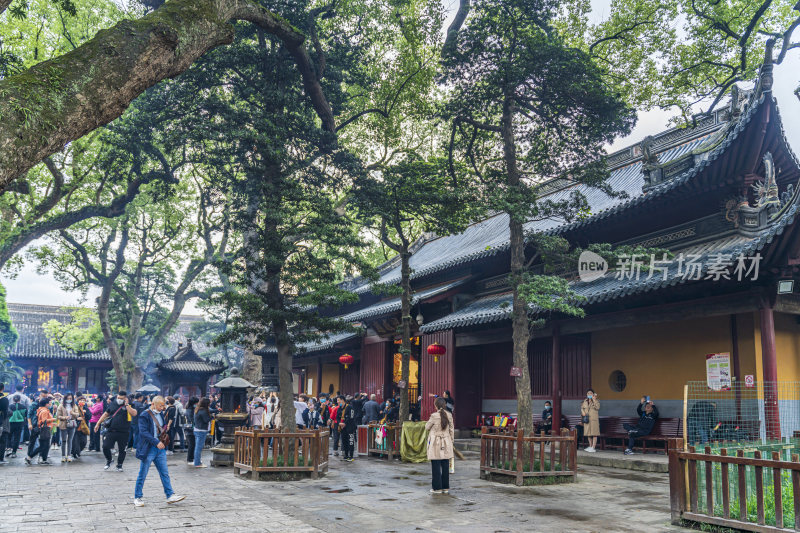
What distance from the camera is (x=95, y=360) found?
37500 millimetres

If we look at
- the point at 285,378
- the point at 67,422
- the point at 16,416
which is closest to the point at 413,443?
the point at 285,378

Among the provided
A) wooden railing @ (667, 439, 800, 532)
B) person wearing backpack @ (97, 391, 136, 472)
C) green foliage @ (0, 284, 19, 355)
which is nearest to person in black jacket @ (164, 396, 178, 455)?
person wearing backpack @ (97, 391, 136, 472)

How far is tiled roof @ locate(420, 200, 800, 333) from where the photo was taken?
32.9 ft

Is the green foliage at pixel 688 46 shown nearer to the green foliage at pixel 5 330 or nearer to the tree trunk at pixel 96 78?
the tree trunk at pixel 96 78

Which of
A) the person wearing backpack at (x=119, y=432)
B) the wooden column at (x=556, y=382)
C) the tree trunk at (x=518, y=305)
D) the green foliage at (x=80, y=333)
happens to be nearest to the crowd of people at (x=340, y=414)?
the person wearing backpack at (x=119, y=432)

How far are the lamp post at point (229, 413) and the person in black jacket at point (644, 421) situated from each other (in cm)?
823

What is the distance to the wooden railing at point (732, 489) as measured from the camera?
19.7 ft

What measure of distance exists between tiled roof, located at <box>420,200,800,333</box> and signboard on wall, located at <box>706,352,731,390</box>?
1.99 metres

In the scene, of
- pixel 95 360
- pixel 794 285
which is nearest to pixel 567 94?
pixel 794 285

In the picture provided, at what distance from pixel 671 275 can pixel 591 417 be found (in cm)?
391

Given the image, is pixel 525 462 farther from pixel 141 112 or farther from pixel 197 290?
pixel 197 290

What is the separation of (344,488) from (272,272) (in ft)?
13.9

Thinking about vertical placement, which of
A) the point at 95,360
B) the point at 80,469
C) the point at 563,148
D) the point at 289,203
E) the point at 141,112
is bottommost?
the point at 80,469

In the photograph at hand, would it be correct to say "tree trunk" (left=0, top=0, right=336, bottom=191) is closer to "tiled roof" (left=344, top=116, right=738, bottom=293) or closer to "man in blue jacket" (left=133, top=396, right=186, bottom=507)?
"man in blue jacket" (left=133, top=396, right=186, bottom=507)
